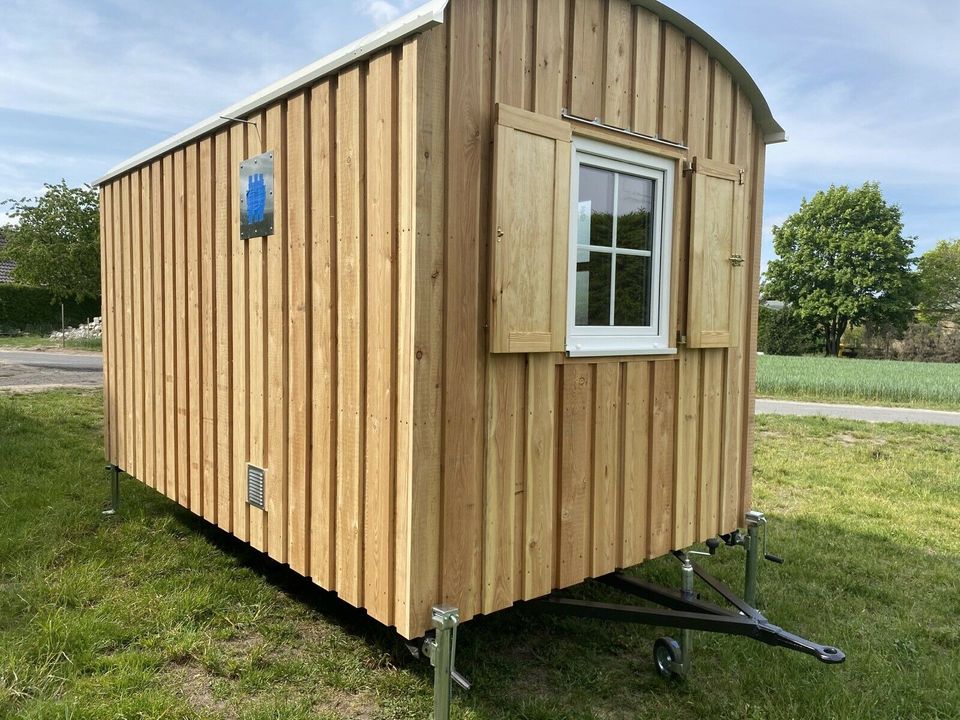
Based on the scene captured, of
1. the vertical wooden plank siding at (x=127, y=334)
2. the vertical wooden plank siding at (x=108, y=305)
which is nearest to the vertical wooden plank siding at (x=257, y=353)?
the vertical wooden plank siding at (x=127, y=334)

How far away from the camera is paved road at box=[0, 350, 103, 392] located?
12.9m

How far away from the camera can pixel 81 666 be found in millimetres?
3115

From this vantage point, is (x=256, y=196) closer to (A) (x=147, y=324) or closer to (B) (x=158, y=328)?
(B) (x=158, y=328)

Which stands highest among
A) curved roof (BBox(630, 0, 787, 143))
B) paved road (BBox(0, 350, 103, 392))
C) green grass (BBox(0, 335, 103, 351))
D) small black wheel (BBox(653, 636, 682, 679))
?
curved roof (BBox(630, 0, 787, 143))

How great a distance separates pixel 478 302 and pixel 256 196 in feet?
4.80

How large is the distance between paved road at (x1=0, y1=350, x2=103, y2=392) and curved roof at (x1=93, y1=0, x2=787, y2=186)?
388 inches

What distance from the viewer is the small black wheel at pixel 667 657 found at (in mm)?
3188

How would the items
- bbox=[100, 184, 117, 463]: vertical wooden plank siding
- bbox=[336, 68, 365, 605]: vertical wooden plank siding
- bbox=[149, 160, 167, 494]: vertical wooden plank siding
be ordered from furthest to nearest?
bbox=[100, 184, 117, 463]: vertical wooden plank siding, bbox=[149, 160, 167, 494]: vertical wooden plank siding, bbox=[336, 68, 365, 605]: vertical wooden plank siding

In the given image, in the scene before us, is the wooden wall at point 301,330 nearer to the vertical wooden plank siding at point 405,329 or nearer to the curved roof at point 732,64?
the vertical wooden plank siding at point 405,329

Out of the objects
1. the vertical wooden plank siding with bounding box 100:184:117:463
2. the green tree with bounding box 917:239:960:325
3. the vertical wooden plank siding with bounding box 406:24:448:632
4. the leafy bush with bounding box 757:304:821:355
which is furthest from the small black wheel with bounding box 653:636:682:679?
the green tree with bounding box 917:239:960:325

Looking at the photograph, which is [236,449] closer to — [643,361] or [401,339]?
[401,339]

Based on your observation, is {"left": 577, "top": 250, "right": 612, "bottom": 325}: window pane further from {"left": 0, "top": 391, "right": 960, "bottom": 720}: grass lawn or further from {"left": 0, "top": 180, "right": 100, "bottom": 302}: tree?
{"left": 0, "top": 180, "right": 100, "bottom": 302}: tree

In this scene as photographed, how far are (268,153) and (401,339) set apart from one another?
1398mm

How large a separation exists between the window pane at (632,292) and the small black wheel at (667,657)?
1485mm
